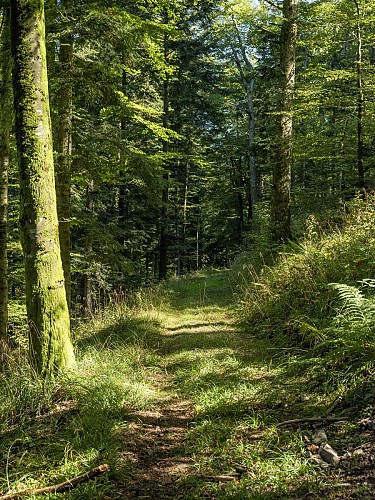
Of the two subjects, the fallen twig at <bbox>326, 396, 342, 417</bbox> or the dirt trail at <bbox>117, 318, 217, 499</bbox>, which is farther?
the fallen twig at <bbox>326, 396, 342, 417</bbox>

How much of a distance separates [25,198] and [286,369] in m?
3.59

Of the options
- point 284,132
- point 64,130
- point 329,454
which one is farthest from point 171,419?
point 284,132

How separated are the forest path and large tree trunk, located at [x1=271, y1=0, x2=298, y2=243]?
279 cm

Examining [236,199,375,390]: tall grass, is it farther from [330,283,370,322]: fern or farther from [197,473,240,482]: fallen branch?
[197,473,240,482]: fallen branch

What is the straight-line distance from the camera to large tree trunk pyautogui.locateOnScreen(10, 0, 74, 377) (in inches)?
158

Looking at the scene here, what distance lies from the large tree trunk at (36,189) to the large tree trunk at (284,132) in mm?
6372

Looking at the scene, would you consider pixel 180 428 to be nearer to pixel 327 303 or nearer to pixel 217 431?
pixel 217 431

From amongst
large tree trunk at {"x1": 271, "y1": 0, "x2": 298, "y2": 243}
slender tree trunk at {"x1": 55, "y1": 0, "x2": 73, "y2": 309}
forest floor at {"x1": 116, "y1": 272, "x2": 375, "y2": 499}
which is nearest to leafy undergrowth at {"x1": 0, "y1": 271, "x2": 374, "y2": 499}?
forest floor at {"x1": 116, "y1": 272, "x2": 375, "y2": 499}

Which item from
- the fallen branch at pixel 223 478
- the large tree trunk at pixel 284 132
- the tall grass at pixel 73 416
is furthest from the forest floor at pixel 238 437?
the large tree trunk at pixel 284 132

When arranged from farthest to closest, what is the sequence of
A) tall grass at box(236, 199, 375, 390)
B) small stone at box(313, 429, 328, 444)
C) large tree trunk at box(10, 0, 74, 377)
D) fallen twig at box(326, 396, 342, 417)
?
large tree trunk at box(10, 0, 74, 377)
tall grass at box(236, 199, 375, 390)
fallen twig at box(326, 396, 342, 417)
small stone at box(313, 429, 328, 444)

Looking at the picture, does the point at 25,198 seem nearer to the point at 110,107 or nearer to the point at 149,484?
the point at 149,484

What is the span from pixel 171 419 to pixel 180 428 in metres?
0.24

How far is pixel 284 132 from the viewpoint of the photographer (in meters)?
9.28

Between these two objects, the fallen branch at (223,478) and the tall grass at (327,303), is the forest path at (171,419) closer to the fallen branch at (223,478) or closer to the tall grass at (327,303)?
the fallen branch at (223,478)
